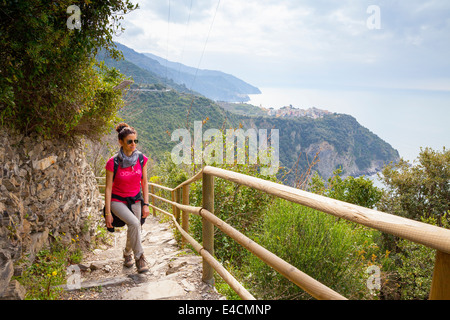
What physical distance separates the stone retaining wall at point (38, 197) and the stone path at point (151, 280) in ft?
1.79

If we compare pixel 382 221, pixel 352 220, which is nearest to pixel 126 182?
pixel 352 220

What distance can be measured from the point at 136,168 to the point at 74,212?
1.76m

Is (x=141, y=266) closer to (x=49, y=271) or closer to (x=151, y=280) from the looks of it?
(x=151, y=280)

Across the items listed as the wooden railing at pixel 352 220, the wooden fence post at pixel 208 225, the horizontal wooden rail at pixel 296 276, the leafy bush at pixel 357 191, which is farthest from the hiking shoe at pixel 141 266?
the leafy bush at pixel 357 191

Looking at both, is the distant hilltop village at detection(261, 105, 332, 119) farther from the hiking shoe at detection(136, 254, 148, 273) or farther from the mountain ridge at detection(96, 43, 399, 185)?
the hiking shoe at detection(136, 254, 148, 273)

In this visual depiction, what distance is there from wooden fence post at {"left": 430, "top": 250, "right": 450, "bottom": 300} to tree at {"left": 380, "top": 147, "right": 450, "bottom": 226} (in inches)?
683

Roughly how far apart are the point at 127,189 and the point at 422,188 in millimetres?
18392

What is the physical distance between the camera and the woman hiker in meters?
3.14

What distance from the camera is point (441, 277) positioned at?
2.93 ft

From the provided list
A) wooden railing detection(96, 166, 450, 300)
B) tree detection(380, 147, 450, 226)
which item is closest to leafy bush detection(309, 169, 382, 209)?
tree detection(380, 147, 450, 226)

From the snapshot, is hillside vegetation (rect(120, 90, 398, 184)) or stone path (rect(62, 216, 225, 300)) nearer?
stone path (rect(62, 216, 225, 300))

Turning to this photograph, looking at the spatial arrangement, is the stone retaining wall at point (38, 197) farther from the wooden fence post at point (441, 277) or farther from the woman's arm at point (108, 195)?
the wooden fence post at point (441, 277)

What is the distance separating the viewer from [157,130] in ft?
108
